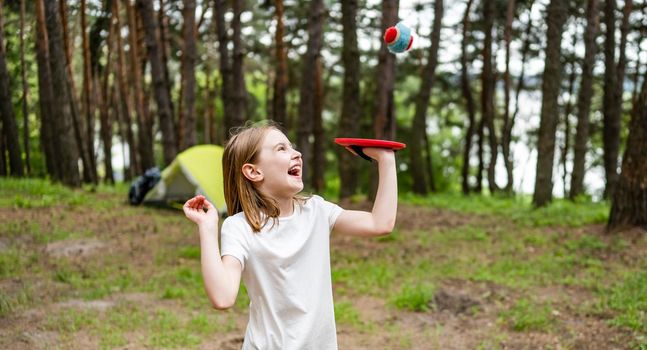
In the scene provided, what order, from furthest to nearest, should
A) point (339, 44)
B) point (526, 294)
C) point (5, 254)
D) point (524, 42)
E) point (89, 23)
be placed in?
1. point (339, 44)
2. point (524, 42)
3. point (89, 23)
4. point (5, 254)
5. point (526, 294)

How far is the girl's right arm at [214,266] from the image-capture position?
6.89 feet

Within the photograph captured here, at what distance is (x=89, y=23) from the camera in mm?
18750

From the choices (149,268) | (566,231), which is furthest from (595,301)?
(149,268)

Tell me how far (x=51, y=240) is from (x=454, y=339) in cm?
512

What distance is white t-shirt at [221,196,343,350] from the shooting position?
232cm

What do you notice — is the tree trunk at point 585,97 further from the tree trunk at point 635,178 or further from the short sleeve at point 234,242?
the short sleeve at point 234,242

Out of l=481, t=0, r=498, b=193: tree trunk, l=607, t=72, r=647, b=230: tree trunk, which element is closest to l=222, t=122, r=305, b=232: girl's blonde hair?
l=607, t=72, r=647, b=230: tree trunk

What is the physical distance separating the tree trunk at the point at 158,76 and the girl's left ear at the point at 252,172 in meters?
10.2

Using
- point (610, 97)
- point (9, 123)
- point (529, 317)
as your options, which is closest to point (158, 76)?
point (9, 123)

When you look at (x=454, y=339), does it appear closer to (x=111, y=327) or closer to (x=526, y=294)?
(x=526, y=294)

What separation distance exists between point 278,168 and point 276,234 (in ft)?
0.82

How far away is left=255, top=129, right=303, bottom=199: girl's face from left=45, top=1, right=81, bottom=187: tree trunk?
10073 millimetres

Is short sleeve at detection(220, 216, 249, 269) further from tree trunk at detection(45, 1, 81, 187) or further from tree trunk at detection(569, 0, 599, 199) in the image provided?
tree trunk at detection(569, 0, 599, 199)

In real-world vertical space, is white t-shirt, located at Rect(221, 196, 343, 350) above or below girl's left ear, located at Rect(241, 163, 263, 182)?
below
